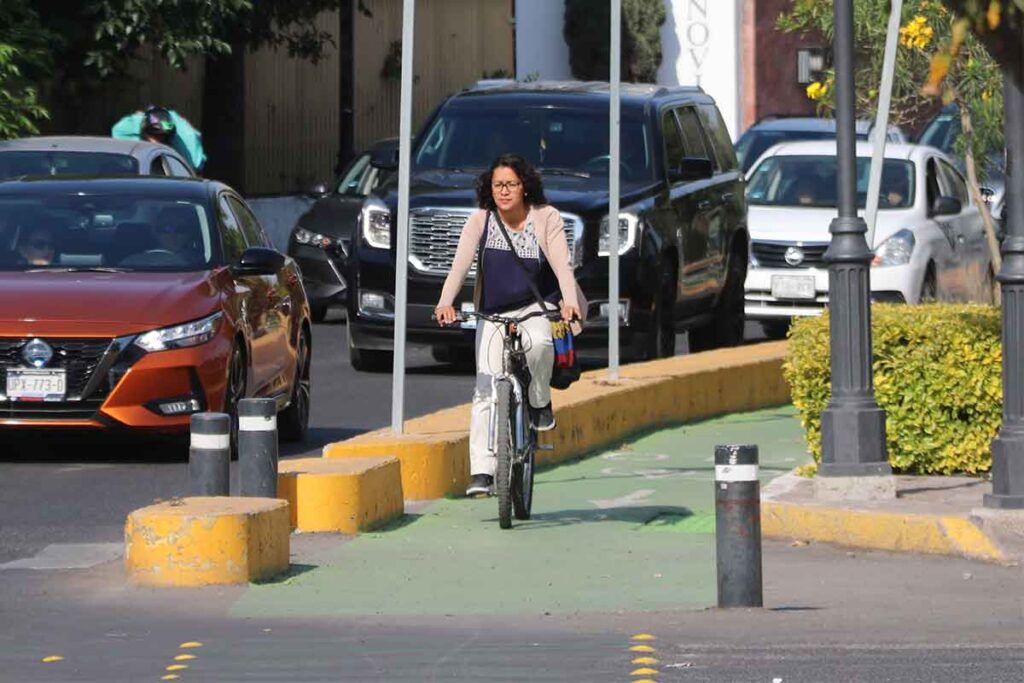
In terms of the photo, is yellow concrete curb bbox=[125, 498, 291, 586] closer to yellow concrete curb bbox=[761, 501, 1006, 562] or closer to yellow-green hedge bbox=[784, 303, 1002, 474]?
yellow concrete curb bbox=[761, 501, 1006, 562]

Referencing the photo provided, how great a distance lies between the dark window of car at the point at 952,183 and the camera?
24.1 meters

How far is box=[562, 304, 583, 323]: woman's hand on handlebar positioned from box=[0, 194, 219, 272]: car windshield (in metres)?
3.53

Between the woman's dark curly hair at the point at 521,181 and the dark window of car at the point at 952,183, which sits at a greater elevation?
the woman's dark curly hair at the point at 521,181

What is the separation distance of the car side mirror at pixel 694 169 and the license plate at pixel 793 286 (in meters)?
3.12

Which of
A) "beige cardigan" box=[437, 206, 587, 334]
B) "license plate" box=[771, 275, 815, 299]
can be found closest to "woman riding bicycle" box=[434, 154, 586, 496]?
"beige cardigan" box=[437, 206, 587, 334]

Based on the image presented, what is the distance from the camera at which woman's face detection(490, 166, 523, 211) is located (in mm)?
12227

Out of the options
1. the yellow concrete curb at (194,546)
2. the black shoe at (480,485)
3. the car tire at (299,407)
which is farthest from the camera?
the car tire at (299,407)

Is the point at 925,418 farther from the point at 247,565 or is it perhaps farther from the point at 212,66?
the point at 212,66

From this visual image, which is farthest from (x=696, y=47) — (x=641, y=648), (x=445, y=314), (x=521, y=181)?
(x=641, y=648)

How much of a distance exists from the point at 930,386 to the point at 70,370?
14.7ft

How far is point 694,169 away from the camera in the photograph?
19.8 metres

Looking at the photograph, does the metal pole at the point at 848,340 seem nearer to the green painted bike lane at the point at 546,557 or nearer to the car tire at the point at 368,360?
the green painted bike lane at the point at 546,557

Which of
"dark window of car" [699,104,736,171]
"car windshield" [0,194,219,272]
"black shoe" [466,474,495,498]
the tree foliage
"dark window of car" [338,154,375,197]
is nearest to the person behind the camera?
"black shoe" [466,474,495,498]

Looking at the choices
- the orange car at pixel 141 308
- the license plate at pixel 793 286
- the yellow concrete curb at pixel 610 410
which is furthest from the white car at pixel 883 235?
the orange car at pixel 141 308
